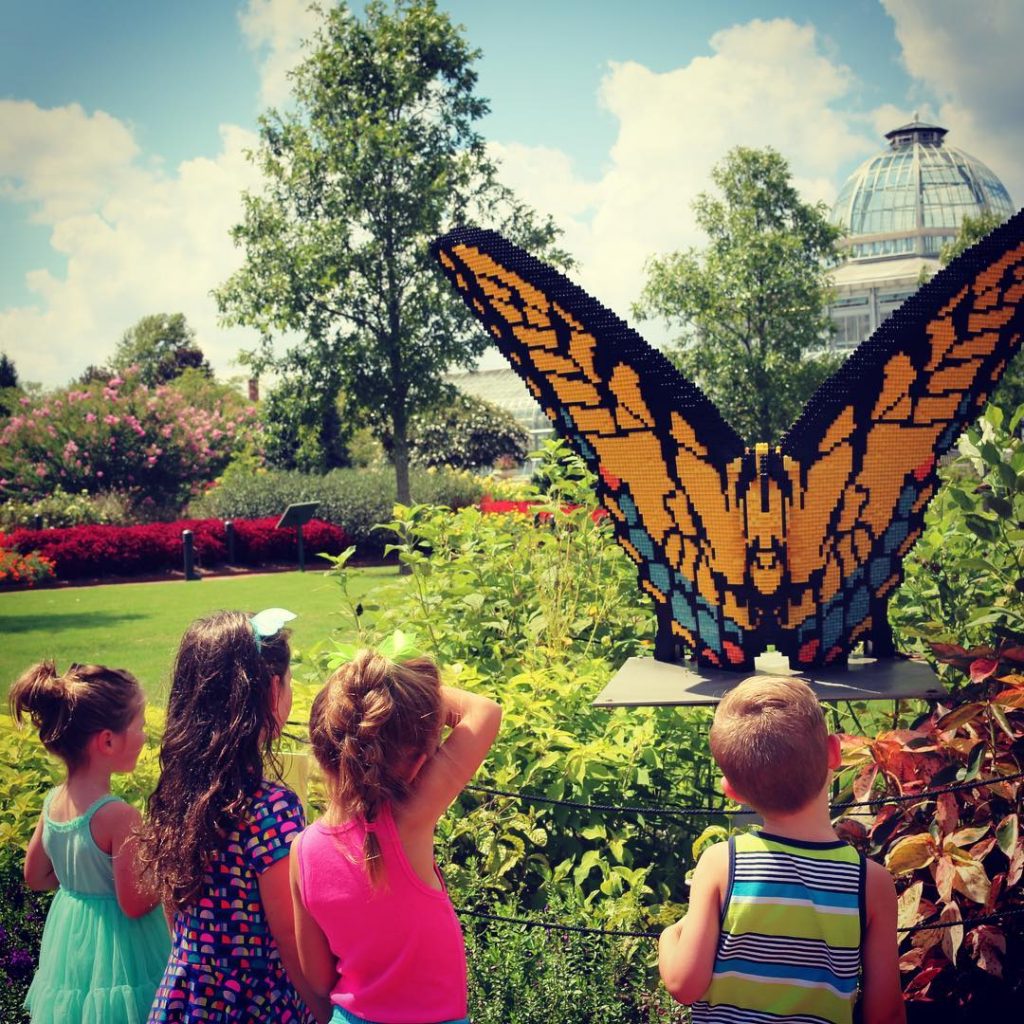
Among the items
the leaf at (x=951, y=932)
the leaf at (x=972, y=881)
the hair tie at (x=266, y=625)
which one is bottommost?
the leaf at (x=951, y=932)

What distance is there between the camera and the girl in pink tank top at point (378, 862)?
6.38ft

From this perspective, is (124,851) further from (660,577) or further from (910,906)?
(910,906)

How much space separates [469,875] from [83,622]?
10.2 meters

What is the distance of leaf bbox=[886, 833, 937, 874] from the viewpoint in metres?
2.56

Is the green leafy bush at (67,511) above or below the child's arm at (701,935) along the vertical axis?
above

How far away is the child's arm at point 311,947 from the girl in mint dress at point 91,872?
54 cm

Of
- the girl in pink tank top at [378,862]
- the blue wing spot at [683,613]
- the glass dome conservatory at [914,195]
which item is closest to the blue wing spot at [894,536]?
the blue wing spot at [683,613]

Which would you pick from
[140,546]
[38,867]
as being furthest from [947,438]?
[140,546]

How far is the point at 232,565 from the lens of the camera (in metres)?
19.0

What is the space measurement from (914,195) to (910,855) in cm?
6788

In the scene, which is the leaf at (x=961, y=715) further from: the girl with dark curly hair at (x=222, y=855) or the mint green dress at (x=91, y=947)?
the mint green dress at (x=91, y=947)

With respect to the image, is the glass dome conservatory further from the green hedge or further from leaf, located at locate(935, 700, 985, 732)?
leaf, located at locate(935, 700, 985, 732)

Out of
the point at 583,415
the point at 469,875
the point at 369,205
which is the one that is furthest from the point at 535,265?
the point at 369,205

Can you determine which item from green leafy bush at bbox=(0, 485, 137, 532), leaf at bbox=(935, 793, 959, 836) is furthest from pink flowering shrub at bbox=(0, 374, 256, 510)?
leaf at bbox=(935, 793, 959, 836)
